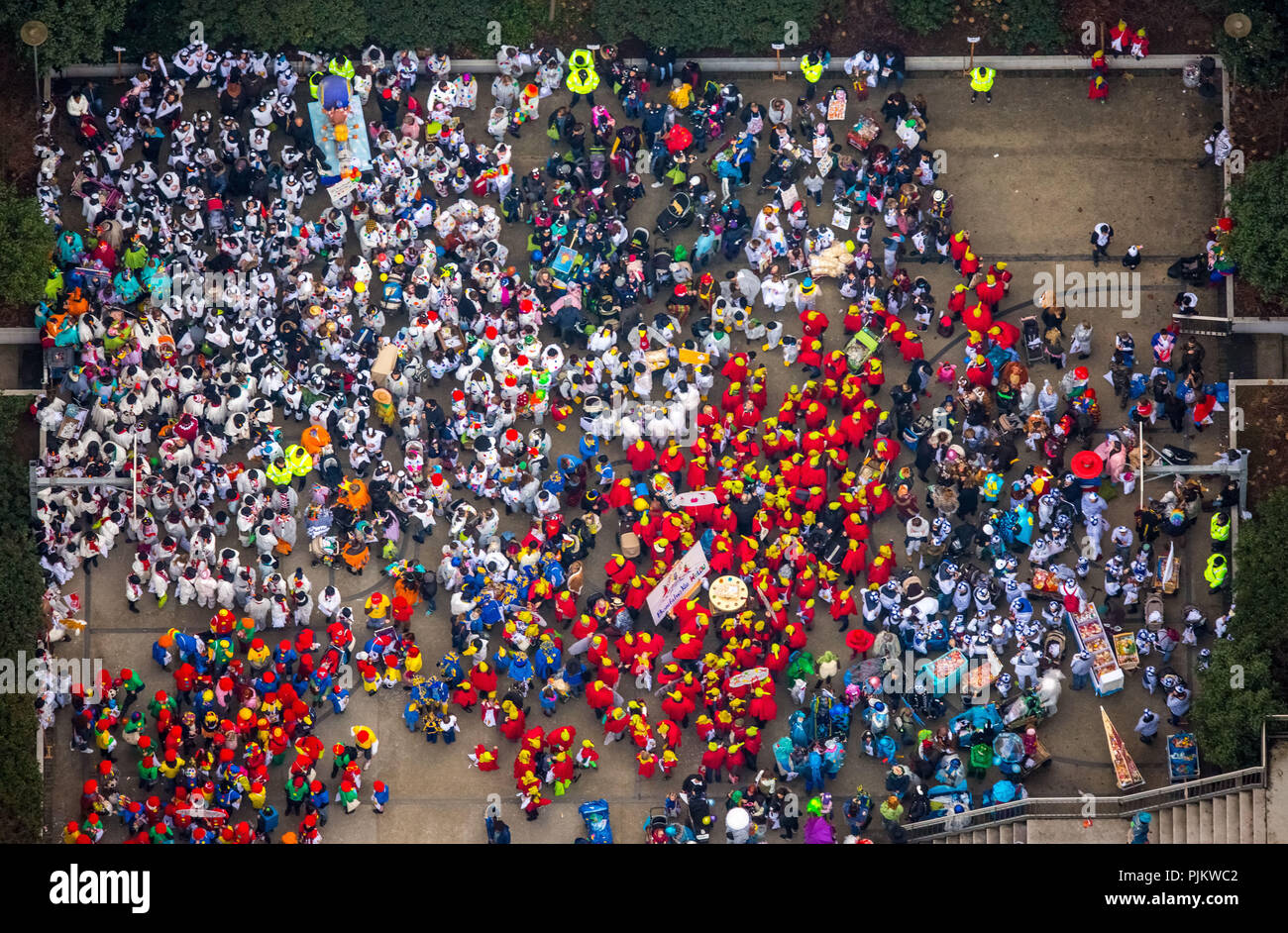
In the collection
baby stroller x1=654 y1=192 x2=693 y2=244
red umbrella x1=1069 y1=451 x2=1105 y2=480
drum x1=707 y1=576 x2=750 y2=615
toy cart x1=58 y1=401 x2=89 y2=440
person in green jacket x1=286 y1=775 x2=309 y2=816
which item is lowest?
person in green jacket x1=286 y1=775 x2=309 y2=816

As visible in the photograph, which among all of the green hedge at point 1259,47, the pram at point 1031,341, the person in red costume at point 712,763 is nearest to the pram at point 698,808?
the person in red costume at point 712,763

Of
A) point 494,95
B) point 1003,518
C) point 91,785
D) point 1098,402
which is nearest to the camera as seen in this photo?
point 91,785

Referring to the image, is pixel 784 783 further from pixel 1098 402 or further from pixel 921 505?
pixel 1098 402

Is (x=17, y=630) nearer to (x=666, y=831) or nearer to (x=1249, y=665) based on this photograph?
(x=666, y=831)

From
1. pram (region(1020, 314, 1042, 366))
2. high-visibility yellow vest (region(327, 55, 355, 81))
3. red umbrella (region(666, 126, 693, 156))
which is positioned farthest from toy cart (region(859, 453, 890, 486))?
high-visibility yellow vest (region(327, 55, 355, 81))

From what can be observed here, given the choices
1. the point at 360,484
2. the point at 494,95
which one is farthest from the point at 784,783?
the point at 494,95

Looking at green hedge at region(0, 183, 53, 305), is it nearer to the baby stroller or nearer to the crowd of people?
the crowd of people
